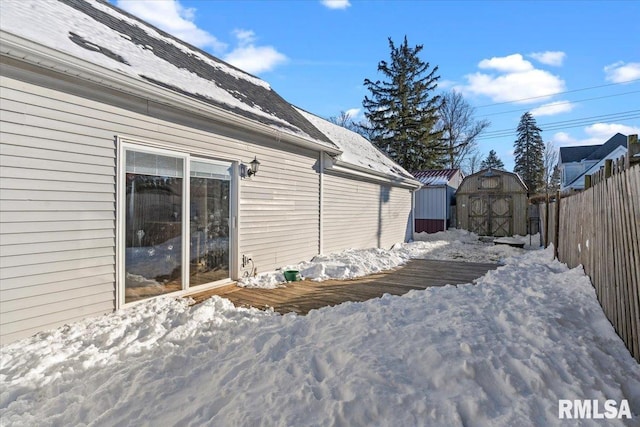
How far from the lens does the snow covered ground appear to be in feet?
6.49

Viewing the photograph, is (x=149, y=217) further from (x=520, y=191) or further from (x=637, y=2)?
(x=520, y=191)

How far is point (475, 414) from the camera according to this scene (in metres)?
1.87

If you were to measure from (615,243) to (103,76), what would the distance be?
17.7 feet

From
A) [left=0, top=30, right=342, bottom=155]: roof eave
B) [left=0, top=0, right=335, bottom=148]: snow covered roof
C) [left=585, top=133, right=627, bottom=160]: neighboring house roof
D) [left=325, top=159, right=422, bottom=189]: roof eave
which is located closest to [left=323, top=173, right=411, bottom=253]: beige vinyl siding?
[left=325, top=159, right=422, bottom=189]: roof eave

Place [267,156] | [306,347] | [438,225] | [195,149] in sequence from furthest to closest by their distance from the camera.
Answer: [438,225] < [267,156] < [195,149] < [306,347]

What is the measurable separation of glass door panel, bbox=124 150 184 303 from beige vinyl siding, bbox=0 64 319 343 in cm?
21

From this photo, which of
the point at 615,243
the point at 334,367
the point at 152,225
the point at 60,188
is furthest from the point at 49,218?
the point at 615,243

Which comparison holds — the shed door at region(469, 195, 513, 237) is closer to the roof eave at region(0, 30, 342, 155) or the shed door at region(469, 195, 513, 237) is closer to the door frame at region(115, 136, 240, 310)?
the roof eave at region(0, 30, 342, 155)

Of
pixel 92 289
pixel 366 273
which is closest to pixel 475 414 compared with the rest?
pixel 92 289

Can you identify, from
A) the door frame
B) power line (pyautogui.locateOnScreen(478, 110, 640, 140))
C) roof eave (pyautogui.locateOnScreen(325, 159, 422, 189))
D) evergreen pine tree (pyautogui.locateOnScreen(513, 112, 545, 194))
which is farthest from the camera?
evergreen pine tree (pyautogui.locateOnScreen(513, 112, 545, 194))

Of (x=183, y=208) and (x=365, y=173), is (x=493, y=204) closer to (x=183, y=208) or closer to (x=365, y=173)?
(x=365, y=173)

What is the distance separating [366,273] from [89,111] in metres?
5.37

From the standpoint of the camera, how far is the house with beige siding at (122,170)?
10.8 ft

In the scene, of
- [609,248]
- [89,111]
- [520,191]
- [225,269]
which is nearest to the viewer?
[609,248]
